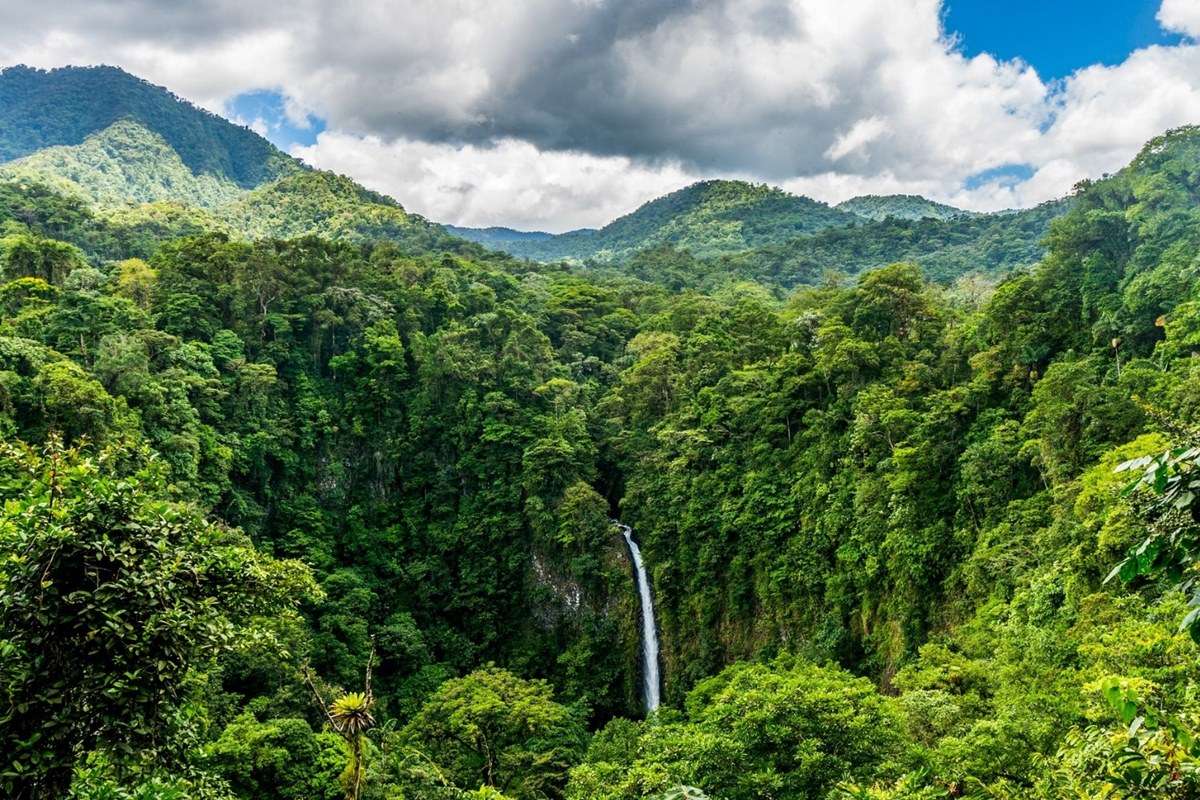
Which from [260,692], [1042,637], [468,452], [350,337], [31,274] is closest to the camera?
[1042,637]

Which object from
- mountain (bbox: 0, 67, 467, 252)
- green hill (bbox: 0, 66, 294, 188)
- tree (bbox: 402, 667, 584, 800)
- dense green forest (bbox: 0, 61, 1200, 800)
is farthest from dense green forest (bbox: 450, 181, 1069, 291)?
green hill (bbox: 0, 66, 294, 188)

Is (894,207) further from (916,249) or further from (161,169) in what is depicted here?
(161,169)

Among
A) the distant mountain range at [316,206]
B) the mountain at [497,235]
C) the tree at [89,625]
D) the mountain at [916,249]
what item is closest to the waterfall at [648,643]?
the tree at [89,625]

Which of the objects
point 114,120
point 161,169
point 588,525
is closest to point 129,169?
point 161,169

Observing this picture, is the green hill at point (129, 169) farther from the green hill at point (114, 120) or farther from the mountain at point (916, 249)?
the mountain at point (916, 249)

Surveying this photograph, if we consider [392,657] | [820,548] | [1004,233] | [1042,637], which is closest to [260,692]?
[392,657]

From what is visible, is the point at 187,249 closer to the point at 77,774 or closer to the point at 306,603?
the point at 306,603
